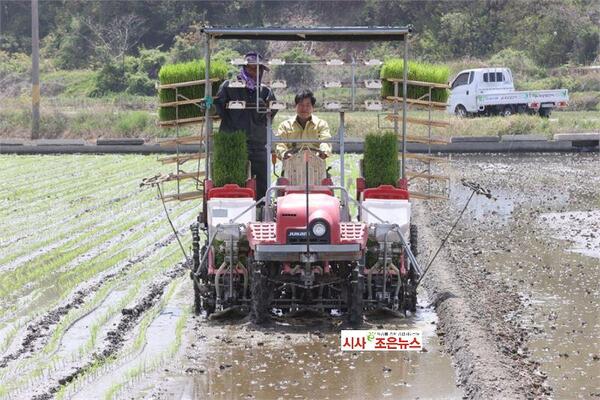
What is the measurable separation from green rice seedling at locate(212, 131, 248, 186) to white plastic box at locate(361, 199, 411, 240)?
1.09 m

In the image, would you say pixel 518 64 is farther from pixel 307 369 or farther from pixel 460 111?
pixel 307 369

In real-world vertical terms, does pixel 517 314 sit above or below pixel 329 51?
below

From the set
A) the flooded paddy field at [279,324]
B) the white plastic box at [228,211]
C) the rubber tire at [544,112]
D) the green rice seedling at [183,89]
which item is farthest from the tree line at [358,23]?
the white plastic box at [228,211]

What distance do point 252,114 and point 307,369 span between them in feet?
10.9

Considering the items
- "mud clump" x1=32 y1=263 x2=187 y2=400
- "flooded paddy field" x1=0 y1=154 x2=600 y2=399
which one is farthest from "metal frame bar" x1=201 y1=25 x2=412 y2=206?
"flooded paddy field" x1=0 y1=154 x2=600 y2=399

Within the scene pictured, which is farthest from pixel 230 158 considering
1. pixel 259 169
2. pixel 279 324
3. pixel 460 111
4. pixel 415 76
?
pixel 460 111

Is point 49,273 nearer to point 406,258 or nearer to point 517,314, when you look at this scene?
point 406,258

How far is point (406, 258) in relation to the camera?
9.27m

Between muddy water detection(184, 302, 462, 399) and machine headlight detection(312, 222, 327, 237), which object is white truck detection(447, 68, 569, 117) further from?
muddy water detection(184, 302, 462, 399)

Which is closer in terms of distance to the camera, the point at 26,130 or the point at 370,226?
the point at 370,226

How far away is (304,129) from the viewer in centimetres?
980

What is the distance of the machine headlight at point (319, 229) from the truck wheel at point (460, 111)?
2599 cm

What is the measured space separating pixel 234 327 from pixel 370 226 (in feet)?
4.32

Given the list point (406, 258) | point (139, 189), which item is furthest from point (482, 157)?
point (406, 258)
